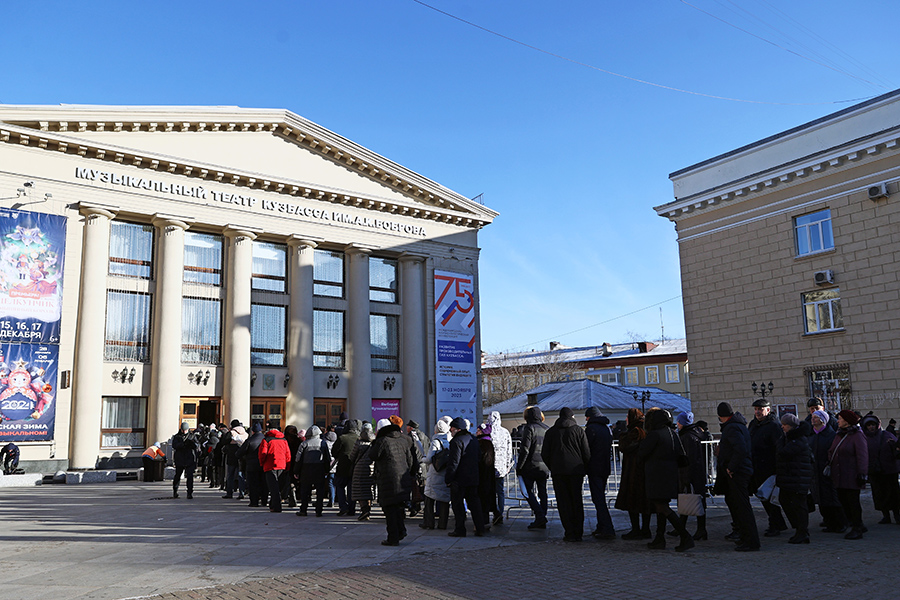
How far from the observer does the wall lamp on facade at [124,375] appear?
79.2ft

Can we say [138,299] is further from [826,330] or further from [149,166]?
[826,330]

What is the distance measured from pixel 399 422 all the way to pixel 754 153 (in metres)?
20.7

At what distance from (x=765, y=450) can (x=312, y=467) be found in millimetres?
7683

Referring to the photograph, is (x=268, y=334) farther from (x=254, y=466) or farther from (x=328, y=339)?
(x=254, y=466)

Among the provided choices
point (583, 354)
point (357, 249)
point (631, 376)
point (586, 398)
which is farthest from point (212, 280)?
point (583, 354)

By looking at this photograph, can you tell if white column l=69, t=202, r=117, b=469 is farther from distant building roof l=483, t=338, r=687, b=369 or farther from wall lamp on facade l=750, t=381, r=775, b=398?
distant building roof l=483, t=338, r=687, b=369

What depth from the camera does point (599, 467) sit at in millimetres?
9883

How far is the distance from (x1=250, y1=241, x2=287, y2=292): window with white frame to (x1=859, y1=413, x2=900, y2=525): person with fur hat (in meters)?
22.1

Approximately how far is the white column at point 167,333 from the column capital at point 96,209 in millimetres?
1478

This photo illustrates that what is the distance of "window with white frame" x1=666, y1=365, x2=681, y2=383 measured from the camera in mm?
61594

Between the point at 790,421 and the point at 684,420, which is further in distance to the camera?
the point at 684,420

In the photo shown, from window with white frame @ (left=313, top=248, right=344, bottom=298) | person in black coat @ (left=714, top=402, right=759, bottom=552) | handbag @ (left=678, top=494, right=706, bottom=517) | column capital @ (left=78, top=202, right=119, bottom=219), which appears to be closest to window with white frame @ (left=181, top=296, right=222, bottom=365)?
column capital @ (left=78, top=202, right=119, bottom=219)

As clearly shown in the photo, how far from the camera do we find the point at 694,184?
27.8m

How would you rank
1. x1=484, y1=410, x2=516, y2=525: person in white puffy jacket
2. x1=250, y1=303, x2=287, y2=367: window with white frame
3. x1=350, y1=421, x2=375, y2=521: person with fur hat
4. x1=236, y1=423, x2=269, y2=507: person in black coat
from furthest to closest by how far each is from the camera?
x1=250, y1=303, x2=287, y2=367: window with white frame < x1=236, y1=423, x2=269, y2=507: person in black coat < x1=350, y1=421, x2=375, y2=521: person with fur hat < x1=484, y1=410, x2=516, y2=525: person in white puffy jacket
